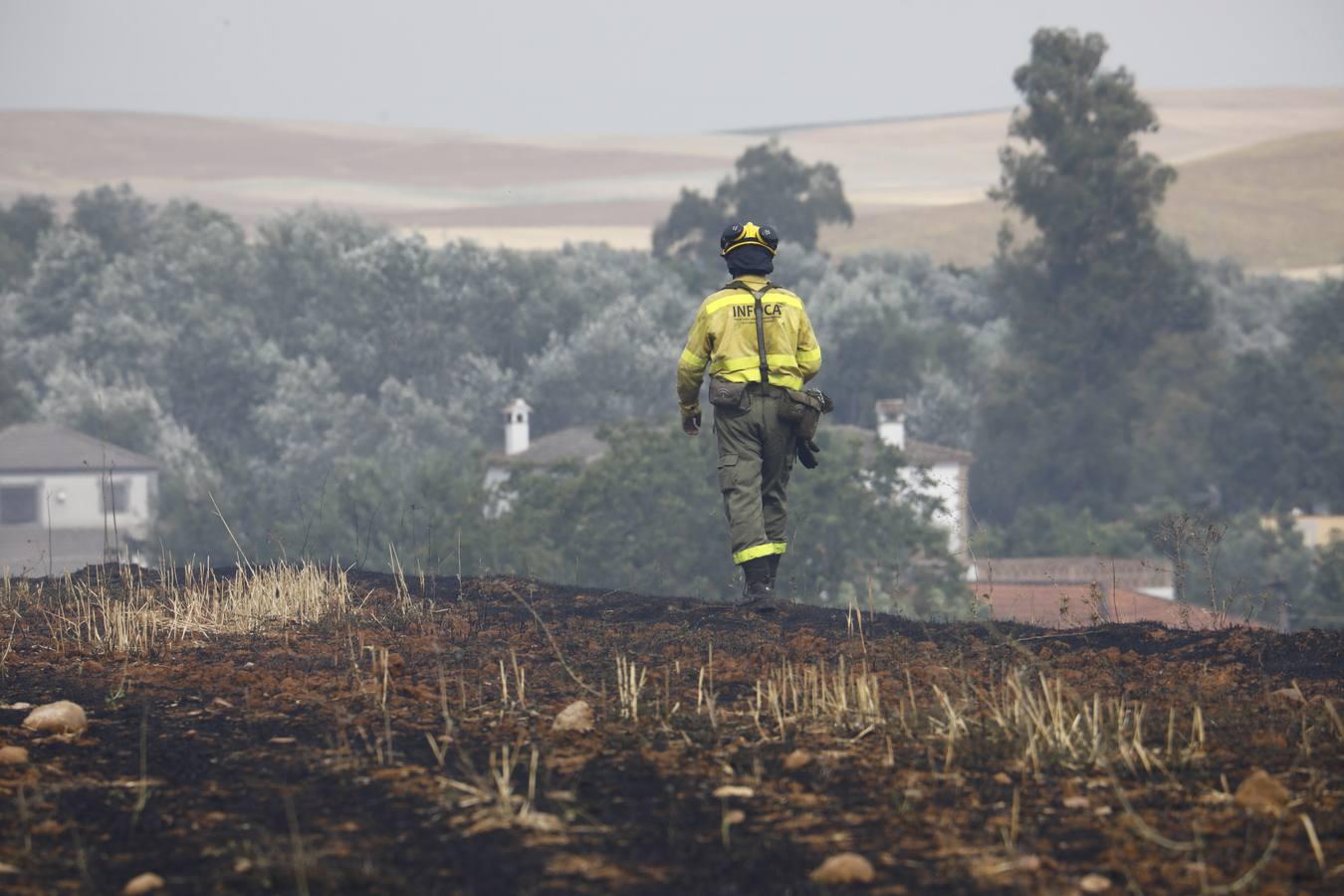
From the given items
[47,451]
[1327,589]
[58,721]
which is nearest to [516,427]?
[47,451]

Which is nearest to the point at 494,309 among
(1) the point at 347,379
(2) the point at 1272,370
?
(1) the point at 347,379

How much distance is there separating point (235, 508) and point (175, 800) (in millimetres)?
62300

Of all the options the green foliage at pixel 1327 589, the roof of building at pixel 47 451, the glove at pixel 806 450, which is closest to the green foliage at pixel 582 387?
the green foliage at pixel 1327 589

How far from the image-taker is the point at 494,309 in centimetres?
8881

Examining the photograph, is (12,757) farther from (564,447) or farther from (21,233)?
(21,233)

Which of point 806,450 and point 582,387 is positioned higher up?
point 582,387

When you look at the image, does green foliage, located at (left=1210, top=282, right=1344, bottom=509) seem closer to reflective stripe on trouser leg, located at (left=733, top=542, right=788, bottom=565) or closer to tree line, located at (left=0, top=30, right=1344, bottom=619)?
tree line, located at (left=0, top=30, right=1344, bottom=619)

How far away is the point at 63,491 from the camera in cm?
7119

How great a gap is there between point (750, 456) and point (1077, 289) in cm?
6701

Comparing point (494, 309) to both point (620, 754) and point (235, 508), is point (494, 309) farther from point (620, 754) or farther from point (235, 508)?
point (620, 754)

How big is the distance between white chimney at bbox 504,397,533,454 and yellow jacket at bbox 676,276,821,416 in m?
63.5

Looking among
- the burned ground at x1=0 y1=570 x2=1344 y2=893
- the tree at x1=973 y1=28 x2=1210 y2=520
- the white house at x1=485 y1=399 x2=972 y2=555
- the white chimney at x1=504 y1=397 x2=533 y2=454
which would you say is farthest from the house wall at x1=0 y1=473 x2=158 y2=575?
the burned ground at x1=0 y1=570 x2=1344 y2=893

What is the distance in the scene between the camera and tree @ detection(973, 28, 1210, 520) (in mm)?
74062

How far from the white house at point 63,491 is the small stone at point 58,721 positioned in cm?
6036
